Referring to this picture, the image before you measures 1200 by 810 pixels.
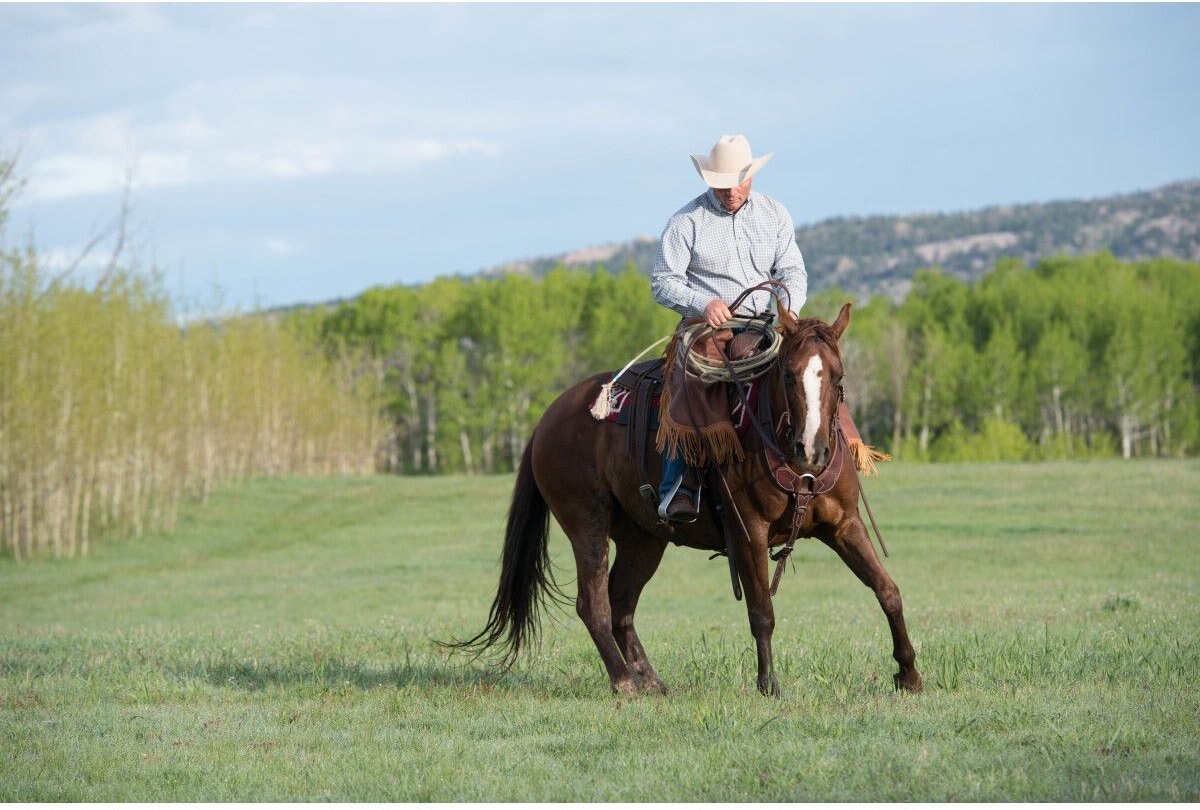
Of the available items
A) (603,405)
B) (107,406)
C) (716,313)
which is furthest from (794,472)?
(107,406)

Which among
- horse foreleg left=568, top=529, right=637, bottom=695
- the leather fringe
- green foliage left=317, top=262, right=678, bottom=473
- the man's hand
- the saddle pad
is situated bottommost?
horse foreleg left=568, top=529, right=637, bottom=695

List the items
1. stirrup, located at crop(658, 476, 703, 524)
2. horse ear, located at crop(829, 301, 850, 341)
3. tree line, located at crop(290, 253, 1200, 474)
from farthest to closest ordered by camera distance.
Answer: tree line, located at crop(290, 253, 1200, 474) < stirrup, located at crop(658, 476, 703, 524) < horse ear, located at crop(829, 301, 850, 341)

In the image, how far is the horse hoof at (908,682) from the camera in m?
7.48

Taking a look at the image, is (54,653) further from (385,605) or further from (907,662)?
(385,605)

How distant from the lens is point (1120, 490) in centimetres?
3178

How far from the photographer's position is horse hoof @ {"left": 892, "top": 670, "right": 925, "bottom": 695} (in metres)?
7.48

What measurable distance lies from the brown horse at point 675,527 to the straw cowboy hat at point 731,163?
123 centimetres

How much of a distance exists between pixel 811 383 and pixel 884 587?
151 cm

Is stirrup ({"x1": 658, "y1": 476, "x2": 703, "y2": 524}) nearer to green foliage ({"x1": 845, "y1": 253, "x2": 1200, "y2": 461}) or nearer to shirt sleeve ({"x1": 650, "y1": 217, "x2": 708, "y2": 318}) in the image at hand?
shirt sleeve ({"x1": 650, "y1": 217, "x2": 708, "y2": 318})

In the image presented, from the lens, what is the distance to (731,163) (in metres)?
7.92

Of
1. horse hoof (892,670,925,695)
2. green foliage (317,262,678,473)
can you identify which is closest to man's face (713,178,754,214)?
horse hoof (892,670,925,695)

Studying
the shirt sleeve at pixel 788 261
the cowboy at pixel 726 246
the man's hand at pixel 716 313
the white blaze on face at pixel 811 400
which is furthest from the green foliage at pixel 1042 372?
the white blaze on face at pixel 811 400

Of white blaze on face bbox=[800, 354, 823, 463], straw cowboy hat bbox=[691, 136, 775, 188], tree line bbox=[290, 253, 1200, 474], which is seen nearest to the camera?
white blaze on face bbox=[800, 354, 823, 463]

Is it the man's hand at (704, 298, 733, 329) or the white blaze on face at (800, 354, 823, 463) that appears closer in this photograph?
the white blaze on face at (800, 354, 823, 463)
